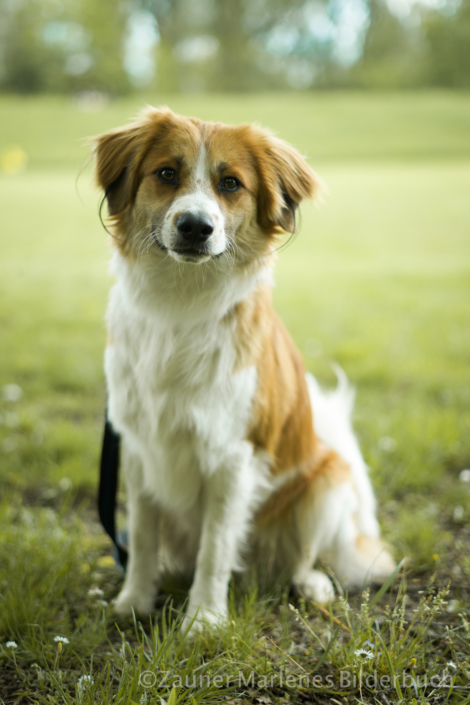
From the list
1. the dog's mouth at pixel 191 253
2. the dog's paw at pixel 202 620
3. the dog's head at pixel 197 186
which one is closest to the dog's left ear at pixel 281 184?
the dog's head at pixel 197 186


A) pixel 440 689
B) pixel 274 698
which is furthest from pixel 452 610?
pixel 274 698

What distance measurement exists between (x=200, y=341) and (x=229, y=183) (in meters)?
0.53

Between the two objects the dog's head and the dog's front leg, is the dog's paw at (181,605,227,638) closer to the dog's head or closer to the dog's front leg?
→ the dog's front leg

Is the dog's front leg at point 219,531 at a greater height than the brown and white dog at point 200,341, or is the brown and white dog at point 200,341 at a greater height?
the brown and white dog at point 200,341

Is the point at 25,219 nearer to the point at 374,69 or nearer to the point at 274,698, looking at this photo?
the point at 374,69

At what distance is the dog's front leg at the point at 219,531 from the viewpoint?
187 centimetres

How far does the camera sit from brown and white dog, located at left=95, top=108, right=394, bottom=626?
5.86ft

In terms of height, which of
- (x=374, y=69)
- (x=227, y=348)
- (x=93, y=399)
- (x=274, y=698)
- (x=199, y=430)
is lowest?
(x=93, y=399)

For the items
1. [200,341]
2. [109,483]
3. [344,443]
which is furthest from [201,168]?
[344,443]

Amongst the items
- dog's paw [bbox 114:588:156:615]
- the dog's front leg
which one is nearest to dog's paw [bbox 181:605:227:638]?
the dog's front leg

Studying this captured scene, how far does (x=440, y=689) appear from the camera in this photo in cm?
150

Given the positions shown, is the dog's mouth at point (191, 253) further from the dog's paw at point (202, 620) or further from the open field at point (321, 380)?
the dog's paw at point (202, 620)

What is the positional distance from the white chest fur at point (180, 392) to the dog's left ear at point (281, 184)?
1.37ft

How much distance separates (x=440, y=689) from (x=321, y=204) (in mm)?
1593
